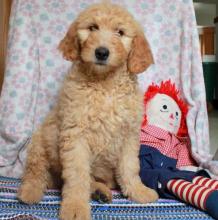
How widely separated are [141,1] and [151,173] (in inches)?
48.2

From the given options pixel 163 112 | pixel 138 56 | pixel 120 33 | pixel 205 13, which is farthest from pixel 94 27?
pixel 205 13

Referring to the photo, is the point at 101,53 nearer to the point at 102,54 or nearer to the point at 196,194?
the point at 102,54

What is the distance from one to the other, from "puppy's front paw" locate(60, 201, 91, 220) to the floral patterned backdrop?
2.78ft

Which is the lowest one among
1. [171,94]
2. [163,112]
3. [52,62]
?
[163,112]

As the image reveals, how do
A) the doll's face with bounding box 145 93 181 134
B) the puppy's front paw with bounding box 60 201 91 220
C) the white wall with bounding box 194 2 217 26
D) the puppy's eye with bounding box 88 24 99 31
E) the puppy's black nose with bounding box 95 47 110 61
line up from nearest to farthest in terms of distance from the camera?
1. the puppy's front paw with bounding box 60 201 91 220
2. the puppy's black nose with bounding box 95 47 110 61
3. the puppy's eye with bounding box 88 24 99 31
4. the doll's face with bounding box 145 93 181 134
5. the white wall with bounding box 194 2 217 26

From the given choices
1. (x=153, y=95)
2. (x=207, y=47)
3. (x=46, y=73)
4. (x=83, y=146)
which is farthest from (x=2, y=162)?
(x=207, y=47)

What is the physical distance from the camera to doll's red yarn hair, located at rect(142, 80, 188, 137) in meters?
2.46

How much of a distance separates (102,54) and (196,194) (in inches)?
28.6

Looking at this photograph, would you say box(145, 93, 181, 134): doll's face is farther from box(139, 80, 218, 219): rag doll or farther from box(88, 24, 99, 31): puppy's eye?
box(88, 24, 99, 31): puppy's eye

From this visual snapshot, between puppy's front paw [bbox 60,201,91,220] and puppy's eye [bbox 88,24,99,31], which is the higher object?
puppy's eye [bbox 88,24,99,31]

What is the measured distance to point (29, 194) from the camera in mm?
1721

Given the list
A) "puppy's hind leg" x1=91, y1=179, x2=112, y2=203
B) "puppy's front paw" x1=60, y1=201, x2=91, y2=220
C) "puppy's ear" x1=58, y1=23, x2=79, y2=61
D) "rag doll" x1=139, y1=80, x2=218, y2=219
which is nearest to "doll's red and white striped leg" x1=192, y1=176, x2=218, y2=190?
"rag doll" x1=139, y1=80, x2=218, y2=219

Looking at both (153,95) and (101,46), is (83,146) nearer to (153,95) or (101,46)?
(101,46)

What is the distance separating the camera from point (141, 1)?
2.57 m
